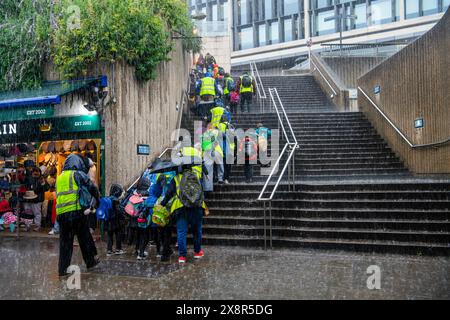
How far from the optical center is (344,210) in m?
9.18

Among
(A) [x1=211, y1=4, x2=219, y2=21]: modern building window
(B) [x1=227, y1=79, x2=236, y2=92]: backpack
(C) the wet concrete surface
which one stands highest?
(A) [x1=211, y1=4, x2=219, y2=21]: modern building window

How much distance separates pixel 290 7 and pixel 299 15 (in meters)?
1.47

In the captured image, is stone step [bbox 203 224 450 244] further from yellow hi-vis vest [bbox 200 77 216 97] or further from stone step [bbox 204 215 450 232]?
yellow hi-vis vest [bbox 200 77 216 97]

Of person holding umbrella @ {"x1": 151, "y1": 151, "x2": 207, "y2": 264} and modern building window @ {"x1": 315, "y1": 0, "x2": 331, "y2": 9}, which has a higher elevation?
modern building window @ {"x1": 315, "y1": 0, "x2": 331, "y2": 9}

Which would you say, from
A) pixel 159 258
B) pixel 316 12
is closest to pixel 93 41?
pixel 159 258

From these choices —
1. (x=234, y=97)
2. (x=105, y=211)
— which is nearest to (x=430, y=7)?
(x=234, y=97)

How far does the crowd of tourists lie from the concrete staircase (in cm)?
70

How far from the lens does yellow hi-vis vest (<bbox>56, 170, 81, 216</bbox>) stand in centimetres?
690

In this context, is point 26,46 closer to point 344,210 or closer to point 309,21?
point 344,210

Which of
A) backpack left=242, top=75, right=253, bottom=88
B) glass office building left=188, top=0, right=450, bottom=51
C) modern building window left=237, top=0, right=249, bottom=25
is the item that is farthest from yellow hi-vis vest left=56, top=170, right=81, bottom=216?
modern building window left=237, top=0, right=249, bottom=25

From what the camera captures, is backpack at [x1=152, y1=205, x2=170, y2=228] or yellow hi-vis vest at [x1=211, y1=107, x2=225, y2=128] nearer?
backpack at [x1=152, y1=205, x2=170, y2=228]

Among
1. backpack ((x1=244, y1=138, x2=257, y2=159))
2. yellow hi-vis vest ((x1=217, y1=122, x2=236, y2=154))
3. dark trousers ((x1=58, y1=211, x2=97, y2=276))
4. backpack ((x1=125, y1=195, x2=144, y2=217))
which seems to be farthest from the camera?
yellow hi-vis vest ((x1=217, y1=122, x2=236, y2=154))

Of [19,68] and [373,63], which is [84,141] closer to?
[19,68]
